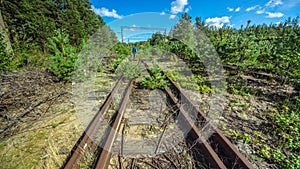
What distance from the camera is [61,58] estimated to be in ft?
16.6

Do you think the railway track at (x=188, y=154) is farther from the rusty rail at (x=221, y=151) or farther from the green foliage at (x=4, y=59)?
the green foliage at (x=4, y=59)

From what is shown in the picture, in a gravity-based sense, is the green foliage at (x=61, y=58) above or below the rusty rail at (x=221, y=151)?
Answer: above

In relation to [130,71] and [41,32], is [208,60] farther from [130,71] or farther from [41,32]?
[41,32]

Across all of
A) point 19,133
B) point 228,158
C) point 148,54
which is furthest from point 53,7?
point 228,158

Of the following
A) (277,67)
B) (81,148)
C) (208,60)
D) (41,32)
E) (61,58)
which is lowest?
(81,148)

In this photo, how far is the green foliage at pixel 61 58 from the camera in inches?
198

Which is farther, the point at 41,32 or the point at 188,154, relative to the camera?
the point at 41,32

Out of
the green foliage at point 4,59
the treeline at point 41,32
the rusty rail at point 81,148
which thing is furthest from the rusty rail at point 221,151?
the green foliage at point 4,59

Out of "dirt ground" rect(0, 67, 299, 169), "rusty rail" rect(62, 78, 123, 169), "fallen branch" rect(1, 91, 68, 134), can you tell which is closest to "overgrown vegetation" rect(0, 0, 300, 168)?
"dirt ground" rect(0, 67, 299, 169)

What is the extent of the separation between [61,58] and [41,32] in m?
10.8

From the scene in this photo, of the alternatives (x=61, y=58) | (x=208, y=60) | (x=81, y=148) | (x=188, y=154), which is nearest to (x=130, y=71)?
(x=61, y=58)

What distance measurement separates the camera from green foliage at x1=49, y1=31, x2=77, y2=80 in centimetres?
504

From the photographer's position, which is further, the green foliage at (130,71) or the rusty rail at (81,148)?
the green foliage at (130,71)

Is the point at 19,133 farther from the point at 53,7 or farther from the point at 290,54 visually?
the point at 53,7
